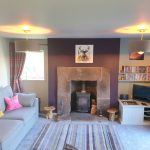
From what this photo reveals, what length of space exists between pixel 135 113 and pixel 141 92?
72 cm

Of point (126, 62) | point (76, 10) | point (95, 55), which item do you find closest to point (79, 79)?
point (95, 55)

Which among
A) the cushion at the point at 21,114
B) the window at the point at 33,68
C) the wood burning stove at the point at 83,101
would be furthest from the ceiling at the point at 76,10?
the wood burning stove at the point at 83,101

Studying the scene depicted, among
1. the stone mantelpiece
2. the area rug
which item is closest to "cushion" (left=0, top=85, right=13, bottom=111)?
the area rug

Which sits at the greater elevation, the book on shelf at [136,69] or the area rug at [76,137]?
the book on shelf at [136,69]

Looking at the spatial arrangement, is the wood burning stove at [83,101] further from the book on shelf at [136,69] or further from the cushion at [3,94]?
the cushion at [3,94]

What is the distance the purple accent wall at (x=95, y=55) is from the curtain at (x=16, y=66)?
0.93 meters

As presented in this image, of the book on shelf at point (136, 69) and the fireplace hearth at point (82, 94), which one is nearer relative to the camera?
the book on shelf at point (136, 69)

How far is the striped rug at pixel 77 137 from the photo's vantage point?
12.6 ft

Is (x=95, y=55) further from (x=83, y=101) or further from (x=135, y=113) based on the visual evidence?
(x=135, y=113)

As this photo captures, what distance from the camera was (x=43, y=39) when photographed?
5957 millimetres

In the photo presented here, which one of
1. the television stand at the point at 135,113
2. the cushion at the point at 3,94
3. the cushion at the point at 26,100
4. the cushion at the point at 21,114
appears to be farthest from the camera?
the television stand at the point at 135,113

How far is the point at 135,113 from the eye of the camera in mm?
5148

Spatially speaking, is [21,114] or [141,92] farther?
[141,92]

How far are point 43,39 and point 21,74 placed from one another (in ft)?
4.29
